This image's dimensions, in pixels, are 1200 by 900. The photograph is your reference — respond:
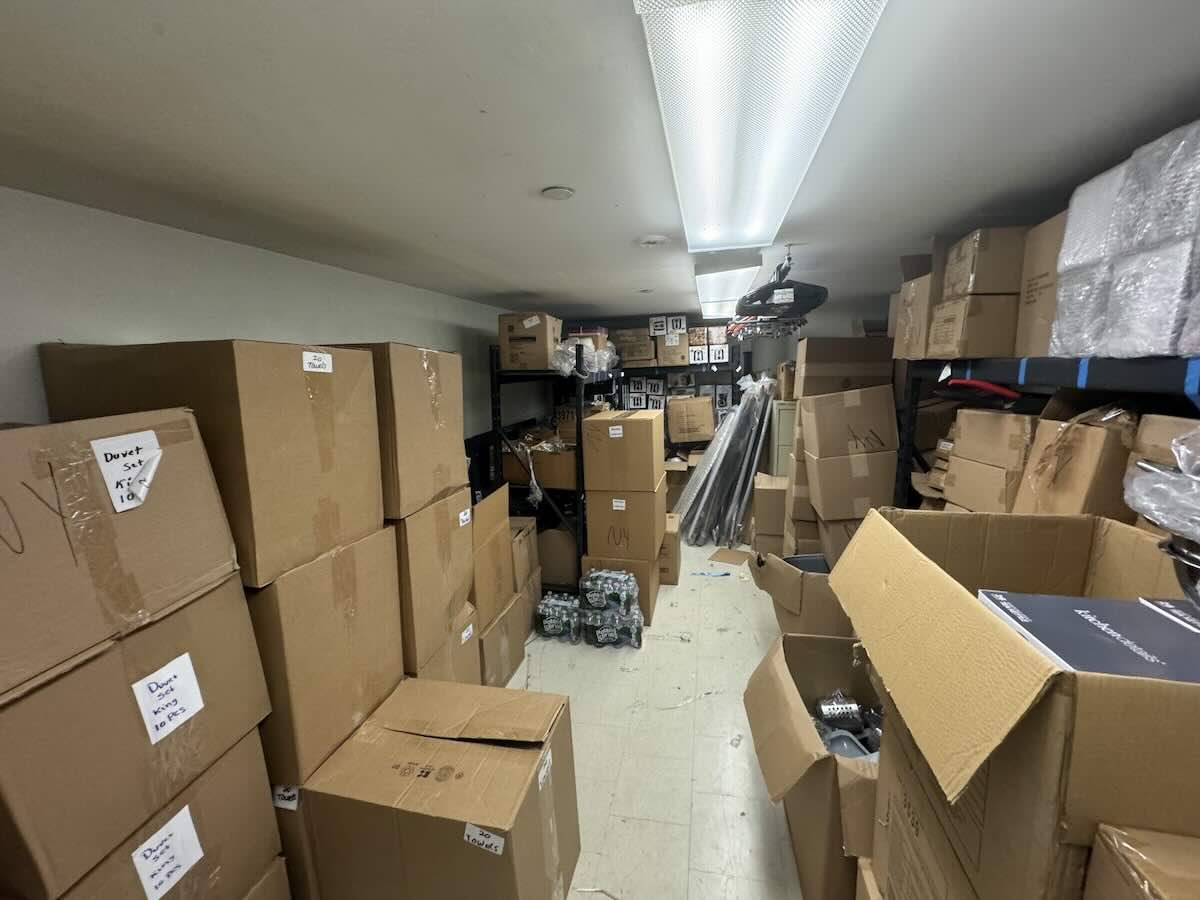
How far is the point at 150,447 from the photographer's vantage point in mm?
737

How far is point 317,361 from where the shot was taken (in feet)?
3.30

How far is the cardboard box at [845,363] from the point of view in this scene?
265cm

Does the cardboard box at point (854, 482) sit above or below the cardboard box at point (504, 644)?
above

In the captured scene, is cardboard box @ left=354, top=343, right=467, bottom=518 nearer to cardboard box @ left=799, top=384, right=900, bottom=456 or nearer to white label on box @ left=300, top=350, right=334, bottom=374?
white label on box @ left=300, top=350, right=334, bottom=374

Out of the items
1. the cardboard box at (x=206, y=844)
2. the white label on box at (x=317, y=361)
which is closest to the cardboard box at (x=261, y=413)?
the white label on box at (x=317, y=361)

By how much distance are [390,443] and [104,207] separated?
2.94 ft

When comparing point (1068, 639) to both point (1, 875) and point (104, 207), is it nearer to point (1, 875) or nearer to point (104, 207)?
point (1, 875)

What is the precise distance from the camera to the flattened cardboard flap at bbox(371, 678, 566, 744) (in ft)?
3.44

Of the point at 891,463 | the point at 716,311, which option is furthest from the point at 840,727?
the point at 716,311

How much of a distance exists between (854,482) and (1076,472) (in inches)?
46.4

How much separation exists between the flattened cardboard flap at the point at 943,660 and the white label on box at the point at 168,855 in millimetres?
1088

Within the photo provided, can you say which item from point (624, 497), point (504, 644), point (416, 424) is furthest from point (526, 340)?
point (504, 644)

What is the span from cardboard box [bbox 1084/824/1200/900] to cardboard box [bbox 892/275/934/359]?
168cm

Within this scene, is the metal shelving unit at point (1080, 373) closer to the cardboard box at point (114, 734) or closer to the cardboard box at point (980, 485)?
the cardboard box at point (980, 485)
